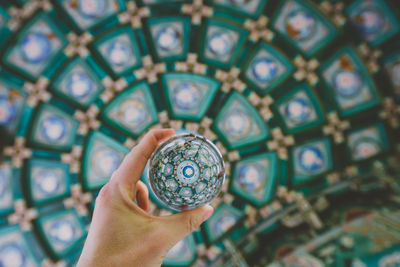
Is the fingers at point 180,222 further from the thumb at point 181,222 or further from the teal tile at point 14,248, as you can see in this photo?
the teal tile at point 14,248

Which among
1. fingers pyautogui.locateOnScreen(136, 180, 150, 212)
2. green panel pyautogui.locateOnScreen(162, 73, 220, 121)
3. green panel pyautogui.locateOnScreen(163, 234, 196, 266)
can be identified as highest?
green panel pyautogui.locateOnScreen(162, 73, 220, 121)

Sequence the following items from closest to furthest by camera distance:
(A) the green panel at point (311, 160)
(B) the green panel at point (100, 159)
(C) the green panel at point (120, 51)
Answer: (C) the green panel at point (120, 51) → (A) the green panel at point (311, 160) → (B) the green panel at point (100, 159)

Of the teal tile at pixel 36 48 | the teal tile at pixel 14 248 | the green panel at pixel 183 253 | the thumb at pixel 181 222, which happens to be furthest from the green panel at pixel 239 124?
the teal tile at pixel 14 248

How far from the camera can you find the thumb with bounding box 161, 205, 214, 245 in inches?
100

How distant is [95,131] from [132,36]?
3053 mm

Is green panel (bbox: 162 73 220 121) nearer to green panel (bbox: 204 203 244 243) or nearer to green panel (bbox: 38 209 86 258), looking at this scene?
green panel (bbox: 204 203 244 243)

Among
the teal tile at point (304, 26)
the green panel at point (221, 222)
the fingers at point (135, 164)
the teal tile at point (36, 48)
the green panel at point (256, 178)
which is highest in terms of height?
the teal tile at point (36, 48)

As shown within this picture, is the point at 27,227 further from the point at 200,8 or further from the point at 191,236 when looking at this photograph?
the point at 200,8

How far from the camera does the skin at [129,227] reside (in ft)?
7.56

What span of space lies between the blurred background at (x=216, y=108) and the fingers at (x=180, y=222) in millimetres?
4765

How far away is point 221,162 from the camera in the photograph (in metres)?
2.85

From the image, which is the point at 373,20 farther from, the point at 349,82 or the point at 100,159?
the point at 100,159

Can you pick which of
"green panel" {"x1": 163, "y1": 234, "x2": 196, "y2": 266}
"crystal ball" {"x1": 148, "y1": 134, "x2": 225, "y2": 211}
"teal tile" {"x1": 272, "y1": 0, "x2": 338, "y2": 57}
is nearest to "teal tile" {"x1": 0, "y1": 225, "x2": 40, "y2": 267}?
"green panel" {"x1": 163, "y1": 234, "x2": 196, "y2": 266}

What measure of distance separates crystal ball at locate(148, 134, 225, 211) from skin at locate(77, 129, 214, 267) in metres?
0.12
